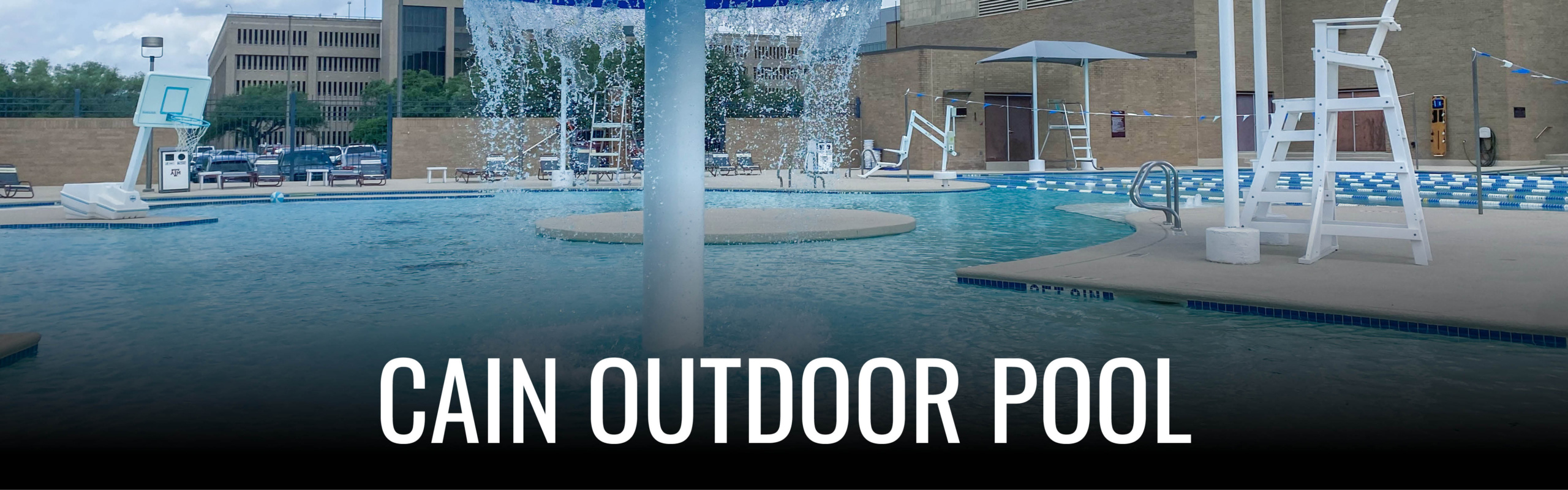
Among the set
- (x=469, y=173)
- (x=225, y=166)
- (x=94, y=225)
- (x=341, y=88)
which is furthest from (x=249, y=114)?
(x=341, y=88)

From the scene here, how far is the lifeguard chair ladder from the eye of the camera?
301 inches

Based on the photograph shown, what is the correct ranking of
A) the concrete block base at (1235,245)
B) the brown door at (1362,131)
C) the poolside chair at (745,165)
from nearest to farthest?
the concrete block base at (1235,245)
the poolside chair at (745,165)
the brown door at (1362,131)

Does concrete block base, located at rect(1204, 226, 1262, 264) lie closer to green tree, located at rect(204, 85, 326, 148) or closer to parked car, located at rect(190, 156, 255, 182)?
parked car, located at rect(190, 156, 255, 182)

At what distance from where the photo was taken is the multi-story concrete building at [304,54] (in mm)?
105500

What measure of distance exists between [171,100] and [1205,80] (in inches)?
1204

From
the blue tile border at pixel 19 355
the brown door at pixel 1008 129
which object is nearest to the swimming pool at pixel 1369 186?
the brown door at pixel 1008 129

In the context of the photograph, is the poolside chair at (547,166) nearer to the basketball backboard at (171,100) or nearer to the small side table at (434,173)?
the small side table at (434,173)

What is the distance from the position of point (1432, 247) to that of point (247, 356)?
8.35 metres

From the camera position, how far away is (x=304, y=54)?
10706cm

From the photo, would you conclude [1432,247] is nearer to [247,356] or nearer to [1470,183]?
[247,356]

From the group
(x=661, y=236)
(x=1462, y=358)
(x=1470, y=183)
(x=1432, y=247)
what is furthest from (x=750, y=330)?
(x=1470, y=183)

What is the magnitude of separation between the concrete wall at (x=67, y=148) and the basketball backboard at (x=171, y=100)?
961 cm

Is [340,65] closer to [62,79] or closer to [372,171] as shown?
[62,79]

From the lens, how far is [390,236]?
467 inches
